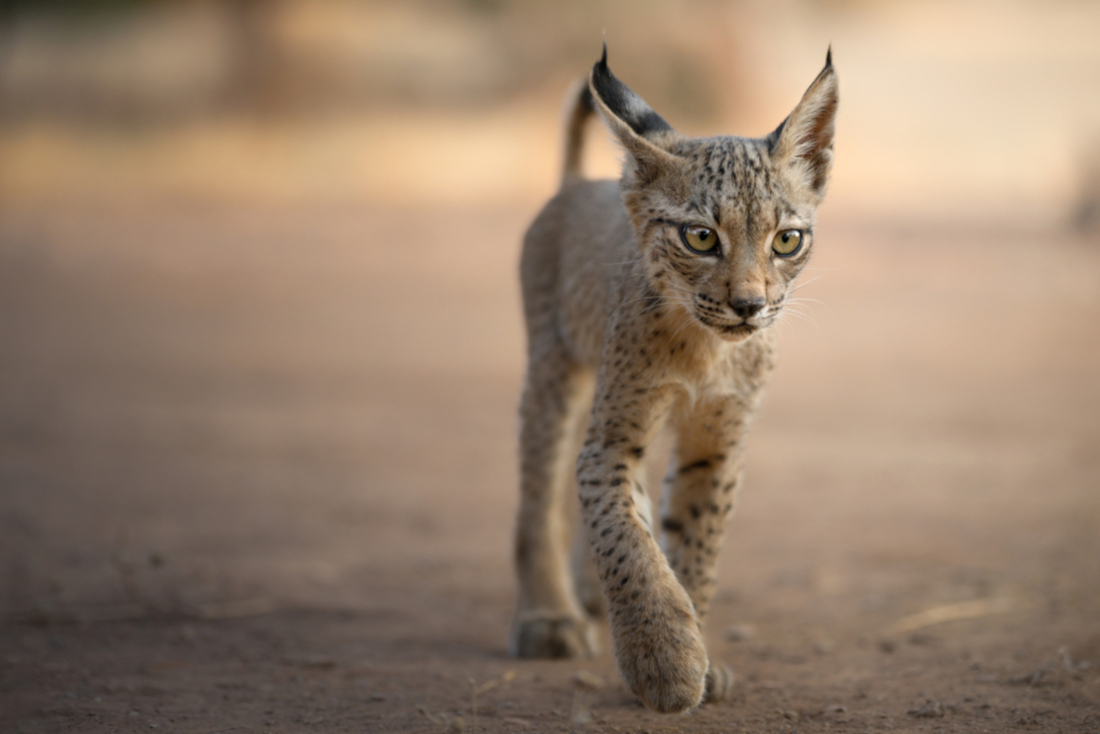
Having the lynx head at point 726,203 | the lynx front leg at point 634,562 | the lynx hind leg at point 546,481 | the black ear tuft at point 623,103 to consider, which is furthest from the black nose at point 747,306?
the lynx hind leg at point 546,481

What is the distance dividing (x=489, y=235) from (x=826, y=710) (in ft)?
62.6

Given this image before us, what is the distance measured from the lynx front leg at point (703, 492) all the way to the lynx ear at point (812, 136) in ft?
3.01

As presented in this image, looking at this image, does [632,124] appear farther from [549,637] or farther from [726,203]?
[549,637]

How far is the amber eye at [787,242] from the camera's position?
3.57 meters

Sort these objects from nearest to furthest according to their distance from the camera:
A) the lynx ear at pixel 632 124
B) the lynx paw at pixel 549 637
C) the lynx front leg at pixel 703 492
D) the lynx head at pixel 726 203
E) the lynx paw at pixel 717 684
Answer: the lynx head at pixel 726 203, the lynx ear at pixel 632 124, the lynx paw at pixel 717 684, the lynx front leg at pixel 703 492, the lynx paw at pixel 549 637

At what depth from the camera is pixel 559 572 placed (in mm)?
5000

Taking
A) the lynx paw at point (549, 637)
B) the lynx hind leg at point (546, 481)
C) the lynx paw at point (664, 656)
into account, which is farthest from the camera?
the lynx hind leg at point (546, 481)

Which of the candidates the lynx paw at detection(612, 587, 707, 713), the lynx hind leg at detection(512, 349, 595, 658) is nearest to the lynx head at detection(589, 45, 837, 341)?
the lynx paw at detection(612, 587, 707, 713)

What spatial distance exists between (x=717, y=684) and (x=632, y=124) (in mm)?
2191

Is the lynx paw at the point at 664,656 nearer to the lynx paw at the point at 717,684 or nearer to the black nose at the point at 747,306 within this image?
the lynx paw at the point at 717,684

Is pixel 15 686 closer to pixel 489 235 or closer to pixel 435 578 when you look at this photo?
pixel 435 578

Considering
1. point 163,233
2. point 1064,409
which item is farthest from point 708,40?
point 1064,409

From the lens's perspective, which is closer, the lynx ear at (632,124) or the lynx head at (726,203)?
the lynx head at (726,203)

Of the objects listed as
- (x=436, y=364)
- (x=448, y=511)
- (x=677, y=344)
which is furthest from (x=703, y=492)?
(x=436, y=364)
